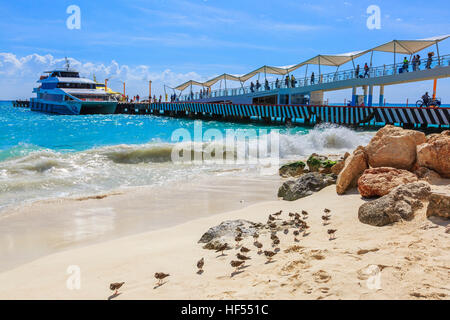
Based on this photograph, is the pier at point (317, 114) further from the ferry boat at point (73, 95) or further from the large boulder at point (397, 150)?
the large boulder at point (397, 150)

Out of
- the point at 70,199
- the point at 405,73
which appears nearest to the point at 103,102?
the point at 405,73

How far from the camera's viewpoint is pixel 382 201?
4566 millimetres

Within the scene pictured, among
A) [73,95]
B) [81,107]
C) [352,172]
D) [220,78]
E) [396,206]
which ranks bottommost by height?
[396,206]

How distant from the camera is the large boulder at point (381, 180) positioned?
5324 mm

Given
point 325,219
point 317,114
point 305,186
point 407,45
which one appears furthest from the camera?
point 317,114

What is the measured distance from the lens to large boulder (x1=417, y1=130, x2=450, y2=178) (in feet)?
17.7

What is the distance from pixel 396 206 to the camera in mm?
4406

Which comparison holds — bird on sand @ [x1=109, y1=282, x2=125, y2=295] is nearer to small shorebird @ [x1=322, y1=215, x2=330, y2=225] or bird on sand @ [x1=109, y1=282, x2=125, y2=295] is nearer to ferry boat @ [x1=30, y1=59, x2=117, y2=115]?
small shorebird @ [x1=322, y1=215, x2=330, y2=225]

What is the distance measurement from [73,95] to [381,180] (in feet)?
170

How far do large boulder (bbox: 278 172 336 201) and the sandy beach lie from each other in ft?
6.20

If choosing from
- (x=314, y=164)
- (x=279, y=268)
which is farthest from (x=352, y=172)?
(x=279, y=268)
